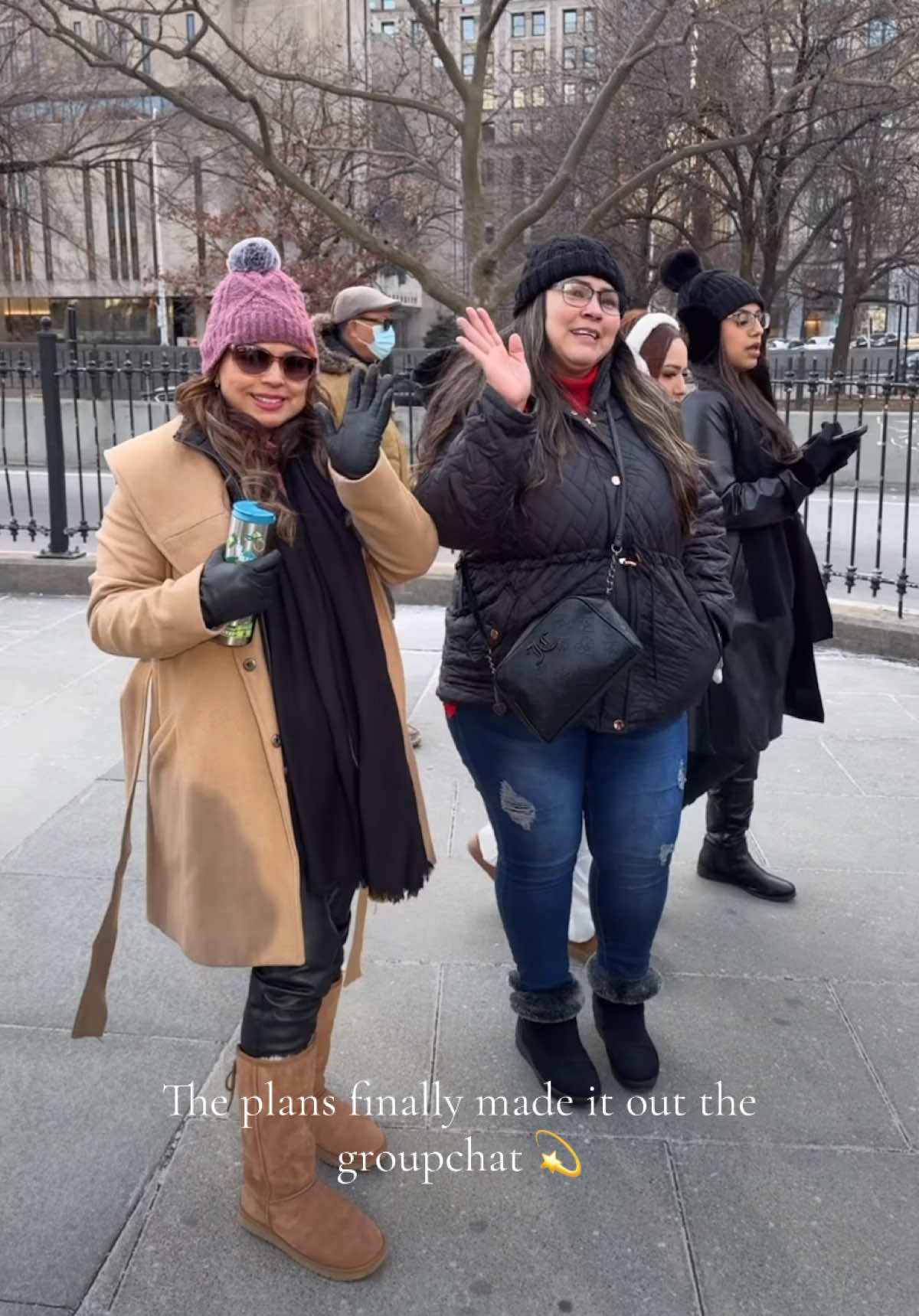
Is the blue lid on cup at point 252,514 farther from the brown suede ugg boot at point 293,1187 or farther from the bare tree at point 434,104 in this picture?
the bare tree at point 434,104

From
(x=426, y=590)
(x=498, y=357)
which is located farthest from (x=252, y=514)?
(x=426, y=590)

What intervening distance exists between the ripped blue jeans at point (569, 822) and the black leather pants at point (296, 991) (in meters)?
0.56

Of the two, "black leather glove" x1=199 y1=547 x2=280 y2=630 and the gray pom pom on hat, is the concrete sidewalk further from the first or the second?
the gray pom pom on hat

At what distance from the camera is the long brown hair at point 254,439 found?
2.13 metres

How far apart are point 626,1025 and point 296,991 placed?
3.33 ft

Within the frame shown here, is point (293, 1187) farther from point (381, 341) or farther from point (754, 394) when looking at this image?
point (381, 341)

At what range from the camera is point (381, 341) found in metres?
4.55

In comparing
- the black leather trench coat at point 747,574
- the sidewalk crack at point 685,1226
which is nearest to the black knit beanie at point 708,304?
the black leather trench coat at point 747,574

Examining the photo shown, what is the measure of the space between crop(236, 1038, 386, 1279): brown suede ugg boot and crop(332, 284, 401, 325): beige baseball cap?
312cm

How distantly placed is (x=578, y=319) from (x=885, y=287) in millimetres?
36268

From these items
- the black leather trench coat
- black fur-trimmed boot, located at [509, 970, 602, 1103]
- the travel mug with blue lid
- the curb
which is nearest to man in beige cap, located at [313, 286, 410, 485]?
the black leather trench coat

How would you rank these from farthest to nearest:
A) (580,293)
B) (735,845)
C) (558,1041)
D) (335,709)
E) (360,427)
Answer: (735,845) < (558,1041) < (580,293) < (335,709) < (360,427)

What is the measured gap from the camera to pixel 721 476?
338 cm

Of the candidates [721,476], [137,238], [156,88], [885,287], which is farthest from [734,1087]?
[137,238]
